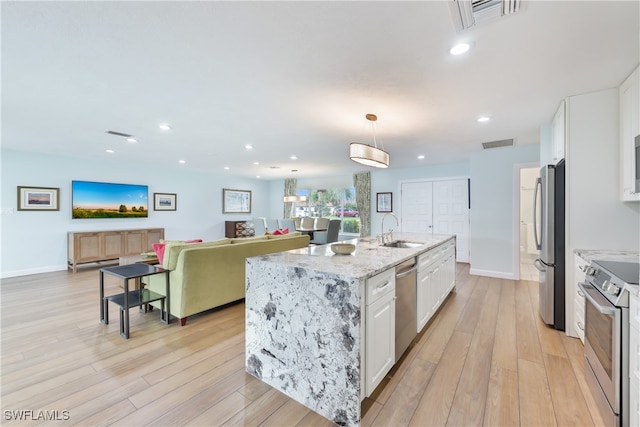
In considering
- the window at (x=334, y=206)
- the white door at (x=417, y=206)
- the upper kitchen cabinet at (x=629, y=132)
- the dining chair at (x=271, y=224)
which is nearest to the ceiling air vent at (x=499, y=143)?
the upper kitchen cabinet at (x=629, y=132)

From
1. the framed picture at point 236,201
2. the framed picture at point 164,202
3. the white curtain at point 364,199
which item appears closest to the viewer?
the framed picture at point 164,202

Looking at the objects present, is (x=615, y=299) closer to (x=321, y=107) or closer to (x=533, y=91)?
(x=533, y=91)

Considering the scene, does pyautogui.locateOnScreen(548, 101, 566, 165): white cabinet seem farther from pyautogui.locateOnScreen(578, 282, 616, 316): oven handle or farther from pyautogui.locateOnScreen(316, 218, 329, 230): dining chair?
pyautogui.locateOnScreen(316, 218, 329, 230): dining chair

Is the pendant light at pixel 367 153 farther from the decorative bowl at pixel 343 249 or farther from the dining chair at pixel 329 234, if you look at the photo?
the dining chair at pixel 329 234

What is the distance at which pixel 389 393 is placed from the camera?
75.3 inches

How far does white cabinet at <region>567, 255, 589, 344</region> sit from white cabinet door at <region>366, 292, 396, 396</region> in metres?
1.83

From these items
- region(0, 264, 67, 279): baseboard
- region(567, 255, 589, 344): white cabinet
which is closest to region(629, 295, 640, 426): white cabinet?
region(567, 255, 589, 344): white cabinet

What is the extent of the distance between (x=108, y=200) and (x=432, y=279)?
707cm

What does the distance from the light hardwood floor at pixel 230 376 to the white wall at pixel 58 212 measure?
8.88ft

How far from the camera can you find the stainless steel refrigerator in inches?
111

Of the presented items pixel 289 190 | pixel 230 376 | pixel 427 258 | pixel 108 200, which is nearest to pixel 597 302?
pixel 427 258

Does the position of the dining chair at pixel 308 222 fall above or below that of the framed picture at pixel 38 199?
below

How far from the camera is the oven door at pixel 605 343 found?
149 centimetres

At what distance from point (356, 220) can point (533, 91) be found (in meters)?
6.35
